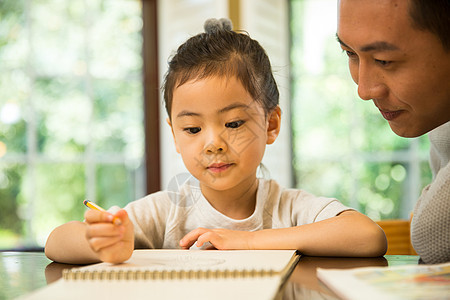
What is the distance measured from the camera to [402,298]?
553 mm

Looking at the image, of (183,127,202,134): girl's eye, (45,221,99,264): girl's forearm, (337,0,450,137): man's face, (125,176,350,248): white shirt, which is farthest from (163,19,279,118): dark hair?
(45,221,99,264): girl's forearm

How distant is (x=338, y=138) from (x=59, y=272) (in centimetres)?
299

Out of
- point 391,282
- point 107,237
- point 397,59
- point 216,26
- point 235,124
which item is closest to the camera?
point 391,282

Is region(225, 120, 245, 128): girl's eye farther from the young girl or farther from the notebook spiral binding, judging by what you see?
the notebook spiral binding

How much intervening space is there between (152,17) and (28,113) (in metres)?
1.03

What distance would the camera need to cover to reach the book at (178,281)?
607 millimetres

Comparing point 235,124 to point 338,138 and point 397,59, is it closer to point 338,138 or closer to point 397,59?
point 397,59

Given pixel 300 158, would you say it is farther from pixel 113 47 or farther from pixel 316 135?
pixel 113 47

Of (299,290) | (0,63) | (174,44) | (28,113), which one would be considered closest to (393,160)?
(174,44)

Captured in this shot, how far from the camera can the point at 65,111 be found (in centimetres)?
357

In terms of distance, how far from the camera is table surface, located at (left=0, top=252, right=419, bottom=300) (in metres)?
0.68

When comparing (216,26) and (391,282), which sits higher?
(216,26)

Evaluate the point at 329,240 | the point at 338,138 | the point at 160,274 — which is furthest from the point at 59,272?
the point at 338,138

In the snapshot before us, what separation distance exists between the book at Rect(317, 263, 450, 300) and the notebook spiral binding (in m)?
0.09
